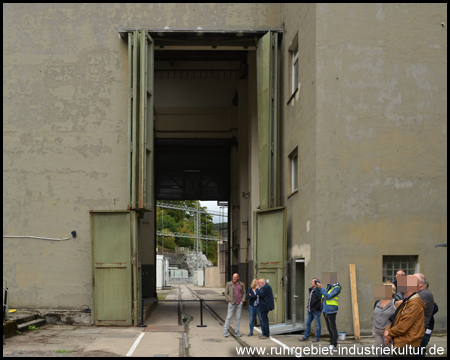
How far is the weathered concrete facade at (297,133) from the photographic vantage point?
46.8ft

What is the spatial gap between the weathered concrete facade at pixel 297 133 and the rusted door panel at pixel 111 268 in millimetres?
575

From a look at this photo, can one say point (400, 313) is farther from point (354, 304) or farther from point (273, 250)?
point (273, 250)

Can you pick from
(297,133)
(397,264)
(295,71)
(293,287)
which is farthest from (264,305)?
(295,71)

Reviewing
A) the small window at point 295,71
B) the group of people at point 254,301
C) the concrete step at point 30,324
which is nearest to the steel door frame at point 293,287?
the group of people at point 254,301

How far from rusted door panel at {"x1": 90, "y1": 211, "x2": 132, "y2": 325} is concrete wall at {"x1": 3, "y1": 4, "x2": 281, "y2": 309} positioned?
1.80 feet

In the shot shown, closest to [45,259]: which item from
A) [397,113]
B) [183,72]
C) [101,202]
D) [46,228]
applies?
[46,228]

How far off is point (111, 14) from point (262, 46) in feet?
16.6

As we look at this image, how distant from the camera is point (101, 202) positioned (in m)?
18.1

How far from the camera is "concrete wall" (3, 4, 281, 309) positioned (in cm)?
1789

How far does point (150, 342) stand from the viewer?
44.6 ft

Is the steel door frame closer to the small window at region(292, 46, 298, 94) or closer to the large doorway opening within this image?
the small window at region(292, 46, 298, 94)

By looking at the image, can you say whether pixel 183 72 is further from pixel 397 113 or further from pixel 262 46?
pixel 397 113

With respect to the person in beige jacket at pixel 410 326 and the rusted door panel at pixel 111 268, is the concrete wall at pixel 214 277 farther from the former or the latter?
the person in beige jacket at pixel 410 326

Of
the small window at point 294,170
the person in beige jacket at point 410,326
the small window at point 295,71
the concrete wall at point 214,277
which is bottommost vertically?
the concrete wall at point 214,277
